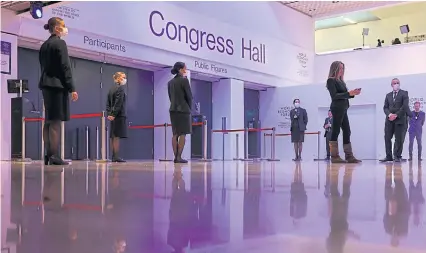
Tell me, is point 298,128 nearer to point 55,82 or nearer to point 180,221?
point 55,82

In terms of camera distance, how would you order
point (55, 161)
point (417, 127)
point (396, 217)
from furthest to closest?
point (417, 127)
point (55, 161)
point (396, 217)

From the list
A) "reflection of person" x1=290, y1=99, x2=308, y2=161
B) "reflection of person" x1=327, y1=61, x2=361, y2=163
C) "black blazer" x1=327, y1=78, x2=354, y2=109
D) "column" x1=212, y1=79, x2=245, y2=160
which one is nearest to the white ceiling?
"column" x1=212, y1=79, x2=245, y2=160

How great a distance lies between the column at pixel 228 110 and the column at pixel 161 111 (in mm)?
1988

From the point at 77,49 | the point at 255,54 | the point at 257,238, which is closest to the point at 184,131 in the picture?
the point at 77,49

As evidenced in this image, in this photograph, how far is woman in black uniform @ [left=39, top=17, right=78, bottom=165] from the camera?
468cm

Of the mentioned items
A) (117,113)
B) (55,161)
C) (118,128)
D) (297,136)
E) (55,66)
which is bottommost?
(55,161)

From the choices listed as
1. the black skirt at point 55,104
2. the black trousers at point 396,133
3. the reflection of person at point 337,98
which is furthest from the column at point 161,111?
the black skirt at point 55,104

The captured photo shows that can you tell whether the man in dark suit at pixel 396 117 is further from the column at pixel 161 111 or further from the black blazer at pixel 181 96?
the column at pixel 161 111

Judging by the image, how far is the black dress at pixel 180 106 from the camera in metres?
6.61

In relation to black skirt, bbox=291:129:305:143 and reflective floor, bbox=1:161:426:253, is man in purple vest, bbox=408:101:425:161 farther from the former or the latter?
reflective floor, bbox=1:161:426:253

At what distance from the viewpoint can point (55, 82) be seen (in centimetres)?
469

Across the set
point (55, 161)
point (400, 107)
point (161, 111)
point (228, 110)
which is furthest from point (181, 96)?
point (228, 110)

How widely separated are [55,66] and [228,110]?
931cm

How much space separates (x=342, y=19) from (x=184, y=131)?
14.3 metres
